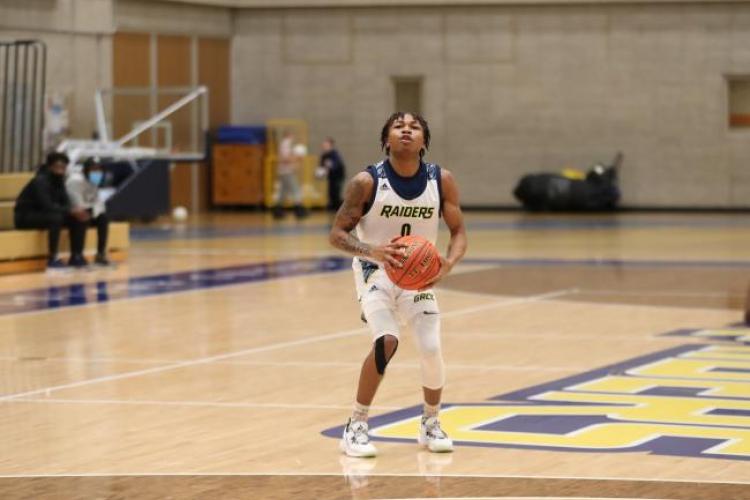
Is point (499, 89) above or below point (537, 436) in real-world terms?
above

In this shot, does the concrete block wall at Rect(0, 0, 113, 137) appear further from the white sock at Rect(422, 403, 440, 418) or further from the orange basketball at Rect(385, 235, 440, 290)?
the orange basketball at Rect(385, 235, 440, 290)

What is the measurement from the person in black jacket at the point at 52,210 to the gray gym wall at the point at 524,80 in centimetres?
1702

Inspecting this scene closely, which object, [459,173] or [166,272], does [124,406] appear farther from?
[459,173]

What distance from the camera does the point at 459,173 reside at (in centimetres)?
4153

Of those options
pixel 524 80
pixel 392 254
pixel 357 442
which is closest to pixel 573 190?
pixel 524 80

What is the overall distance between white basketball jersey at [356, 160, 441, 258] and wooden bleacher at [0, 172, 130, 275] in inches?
553

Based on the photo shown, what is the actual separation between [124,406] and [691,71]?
3092 centimetres

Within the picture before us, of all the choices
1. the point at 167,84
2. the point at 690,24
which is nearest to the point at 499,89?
the point at 690,24

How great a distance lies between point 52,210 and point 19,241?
80 centimetres

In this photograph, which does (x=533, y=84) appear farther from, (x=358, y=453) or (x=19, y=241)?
(x=358, y=453)

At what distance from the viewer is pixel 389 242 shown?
30.6 feet

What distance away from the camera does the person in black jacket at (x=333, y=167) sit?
3916cm

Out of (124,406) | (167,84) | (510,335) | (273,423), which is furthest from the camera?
(167,84)

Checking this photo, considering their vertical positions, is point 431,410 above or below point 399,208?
below
